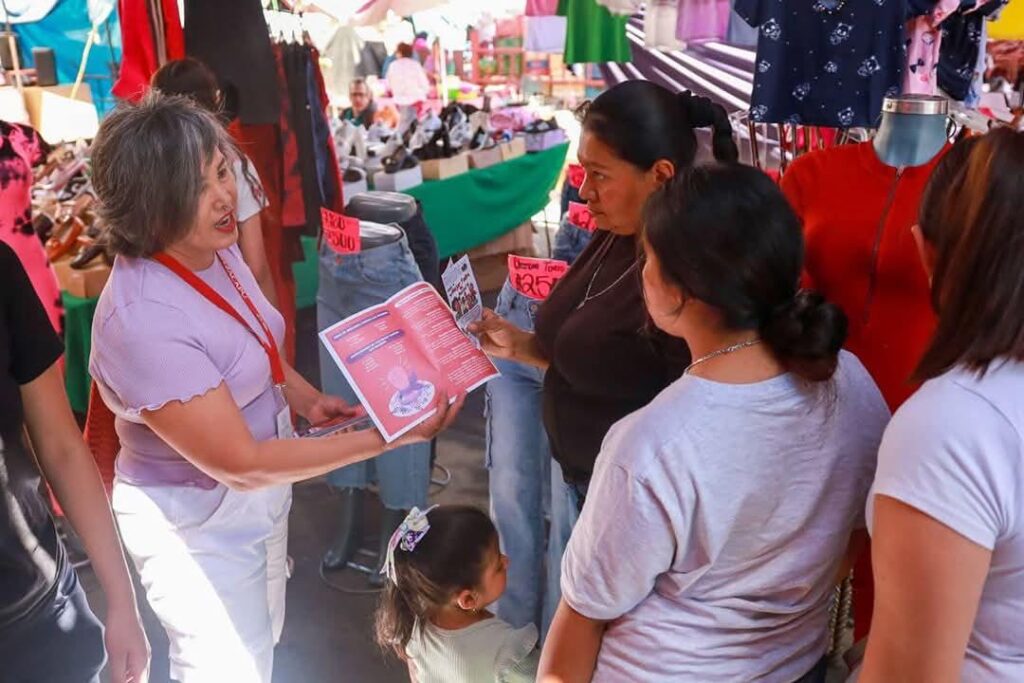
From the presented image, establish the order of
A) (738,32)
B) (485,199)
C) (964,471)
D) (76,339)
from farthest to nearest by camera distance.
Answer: (485,199) → (738,32) → (76,339) → (964,471)

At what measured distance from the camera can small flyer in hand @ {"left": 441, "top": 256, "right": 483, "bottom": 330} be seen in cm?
180

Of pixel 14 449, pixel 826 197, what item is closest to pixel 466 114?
pixel 826 197

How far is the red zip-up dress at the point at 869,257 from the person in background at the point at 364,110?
5.78 metres

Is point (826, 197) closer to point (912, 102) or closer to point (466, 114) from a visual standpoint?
point (912, 102)

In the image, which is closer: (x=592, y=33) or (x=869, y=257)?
(x=869, y=257)

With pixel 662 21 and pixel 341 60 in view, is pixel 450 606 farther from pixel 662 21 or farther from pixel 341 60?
pixel 341 60

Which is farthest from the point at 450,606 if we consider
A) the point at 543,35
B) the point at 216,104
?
the point at 543,35

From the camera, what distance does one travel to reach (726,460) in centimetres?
101

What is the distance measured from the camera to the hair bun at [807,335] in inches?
40.2

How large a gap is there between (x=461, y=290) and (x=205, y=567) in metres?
0.72

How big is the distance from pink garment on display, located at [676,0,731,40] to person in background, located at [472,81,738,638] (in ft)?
7.78

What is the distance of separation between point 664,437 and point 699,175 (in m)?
0.32

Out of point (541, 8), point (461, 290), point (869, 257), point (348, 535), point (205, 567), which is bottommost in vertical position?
point (348, 535)

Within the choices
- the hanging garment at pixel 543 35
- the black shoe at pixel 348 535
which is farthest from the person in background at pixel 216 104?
the hanging garment at pixel 543 35
